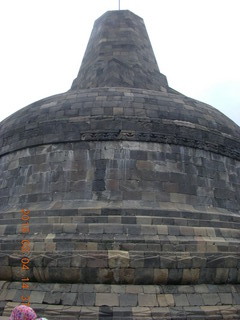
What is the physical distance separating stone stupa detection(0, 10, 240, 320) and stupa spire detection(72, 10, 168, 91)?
3094 millimetres

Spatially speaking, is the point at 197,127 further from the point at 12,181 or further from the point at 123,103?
the point at 12,181

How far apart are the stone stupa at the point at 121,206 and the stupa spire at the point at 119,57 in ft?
10.2

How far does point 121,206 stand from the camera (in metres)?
8.98

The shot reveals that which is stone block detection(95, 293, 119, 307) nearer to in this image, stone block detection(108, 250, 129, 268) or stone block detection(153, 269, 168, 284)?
stone block detection(108, 250, 129, 268)

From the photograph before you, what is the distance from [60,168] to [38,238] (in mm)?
2361

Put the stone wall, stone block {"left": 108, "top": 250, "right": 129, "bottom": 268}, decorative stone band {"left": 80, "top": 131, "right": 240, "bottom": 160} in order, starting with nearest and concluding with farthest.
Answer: stone block {"left": 108, "top": 250, "right": 129, "bottom": 268} → the stone wall → decorative stone band {"left": 80, "top": 131, "right": 240, "bottom": 160}

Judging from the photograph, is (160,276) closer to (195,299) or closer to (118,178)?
(195,299)

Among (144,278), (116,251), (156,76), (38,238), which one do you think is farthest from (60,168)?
(156,76)

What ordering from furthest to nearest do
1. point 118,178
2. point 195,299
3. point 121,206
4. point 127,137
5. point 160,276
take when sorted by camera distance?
point 127,137, point 118,178, point 121,206, point 160,276, point 195,299

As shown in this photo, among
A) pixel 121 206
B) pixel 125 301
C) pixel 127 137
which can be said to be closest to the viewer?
pixel 125 301

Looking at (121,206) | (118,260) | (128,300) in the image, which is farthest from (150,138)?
(128,300)

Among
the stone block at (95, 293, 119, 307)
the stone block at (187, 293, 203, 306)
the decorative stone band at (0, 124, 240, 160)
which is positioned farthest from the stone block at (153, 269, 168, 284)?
the decorative stone band at (0, 124, 240, 160)

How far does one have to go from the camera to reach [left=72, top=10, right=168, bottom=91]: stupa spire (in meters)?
14.3

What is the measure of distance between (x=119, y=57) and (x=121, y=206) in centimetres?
811
